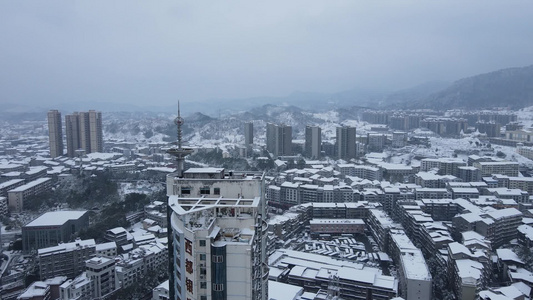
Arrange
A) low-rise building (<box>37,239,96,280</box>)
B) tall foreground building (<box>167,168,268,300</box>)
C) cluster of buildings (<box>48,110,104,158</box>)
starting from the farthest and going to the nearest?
cluster of buildings (<box>48,110,104,158</box>) < low-rise building (<box>37,239,96,280</box>) < tall foreground building (<box>167,168,268,300</box>)

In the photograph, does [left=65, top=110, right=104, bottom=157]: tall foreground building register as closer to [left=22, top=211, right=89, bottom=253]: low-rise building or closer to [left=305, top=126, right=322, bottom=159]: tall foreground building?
[left=305, top=126, right=322, bottom=159]: tall foreground building

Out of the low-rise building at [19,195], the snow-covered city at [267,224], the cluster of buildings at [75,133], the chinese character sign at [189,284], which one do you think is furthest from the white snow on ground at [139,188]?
the chinese character sign at [189,284]

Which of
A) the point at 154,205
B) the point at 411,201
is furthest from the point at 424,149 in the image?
the point at 154,205

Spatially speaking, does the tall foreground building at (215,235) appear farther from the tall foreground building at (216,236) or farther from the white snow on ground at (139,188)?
the white snow on ground at (139,188)

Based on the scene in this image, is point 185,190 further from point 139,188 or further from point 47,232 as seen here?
point 139,188

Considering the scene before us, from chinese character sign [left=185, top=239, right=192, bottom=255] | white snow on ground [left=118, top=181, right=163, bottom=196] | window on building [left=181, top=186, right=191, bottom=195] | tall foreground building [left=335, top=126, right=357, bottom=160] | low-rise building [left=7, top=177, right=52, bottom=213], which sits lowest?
white snow on ground [left=118, top=181, right=163, bottom=196]

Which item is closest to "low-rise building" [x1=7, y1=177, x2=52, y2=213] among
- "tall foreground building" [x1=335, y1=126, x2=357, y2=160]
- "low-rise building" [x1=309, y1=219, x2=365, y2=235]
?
"low-rise building" [x1=309, y1=219, x2=365, y2=235]

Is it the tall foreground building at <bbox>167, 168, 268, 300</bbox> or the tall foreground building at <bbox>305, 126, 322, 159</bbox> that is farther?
the tall foreground building at <bbox>305, 126, 322, 159</bbox>

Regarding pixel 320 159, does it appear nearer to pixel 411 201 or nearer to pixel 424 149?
pixel 424 149
